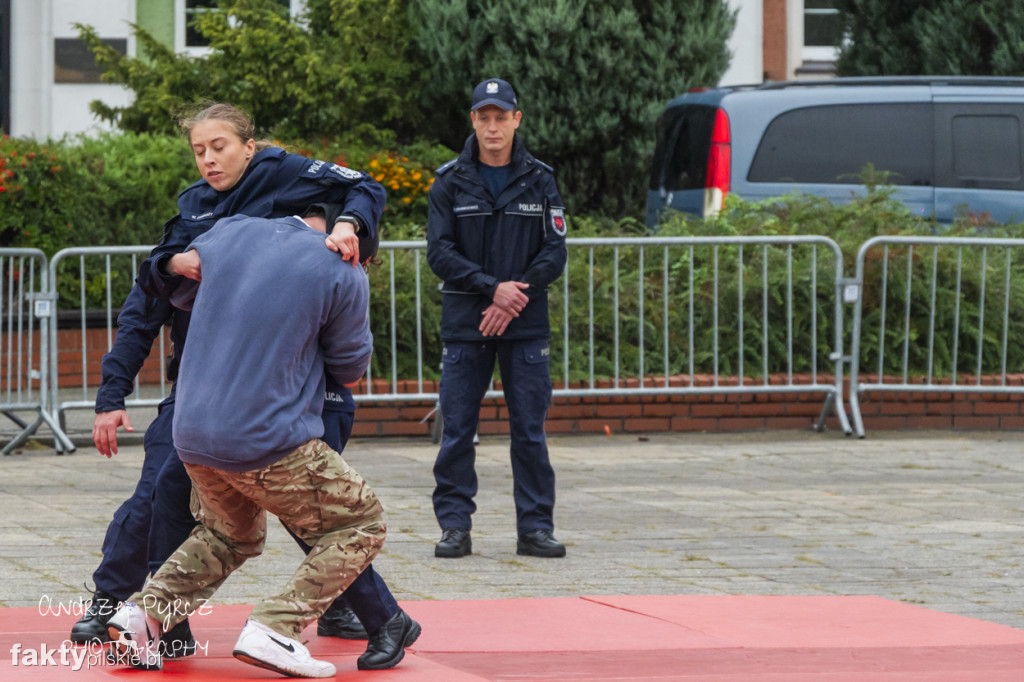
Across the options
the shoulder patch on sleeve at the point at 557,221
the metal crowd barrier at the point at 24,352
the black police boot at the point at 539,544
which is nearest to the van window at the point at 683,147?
the metal crowd barrier at the point at 24,352

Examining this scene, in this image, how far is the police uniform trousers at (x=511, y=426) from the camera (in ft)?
20.5

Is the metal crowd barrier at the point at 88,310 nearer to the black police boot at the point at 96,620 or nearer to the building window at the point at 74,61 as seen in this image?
the black police boot at the point at 96,620

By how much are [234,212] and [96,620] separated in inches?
51.7

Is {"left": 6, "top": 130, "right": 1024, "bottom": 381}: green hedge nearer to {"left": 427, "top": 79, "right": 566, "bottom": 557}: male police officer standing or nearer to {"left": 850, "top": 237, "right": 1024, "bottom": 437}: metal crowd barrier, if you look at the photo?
{"left": 850, "top": 237, "right": 1024, "bottom": 437}: metal crowd barrier

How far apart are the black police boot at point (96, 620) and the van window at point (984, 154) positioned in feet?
31.5

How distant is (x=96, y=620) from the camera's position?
14.8 feet

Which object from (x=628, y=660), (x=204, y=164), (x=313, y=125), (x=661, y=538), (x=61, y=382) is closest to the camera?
(x=204, y=164)

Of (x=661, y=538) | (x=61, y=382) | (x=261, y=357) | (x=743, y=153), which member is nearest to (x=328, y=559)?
(x=261, y=357)

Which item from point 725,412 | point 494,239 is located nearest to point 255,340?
point 494,239

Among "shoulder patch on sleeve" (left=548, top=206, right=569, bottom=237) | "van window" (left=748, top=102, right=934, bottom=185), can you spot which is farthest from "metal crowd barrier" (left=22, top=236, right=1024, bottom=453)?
"shoulder patch on sleeve" (left=548, top=206, right=569, bottom=237)

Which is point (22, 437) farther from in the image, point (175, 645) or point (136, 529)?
point (175, 645)

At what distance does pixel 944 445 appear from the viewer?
31.1ft

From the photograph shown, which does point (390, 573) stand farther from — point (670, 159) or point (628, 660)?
point (670, 159)

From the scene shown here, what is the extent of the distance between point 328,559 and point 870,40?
15.0 meters
